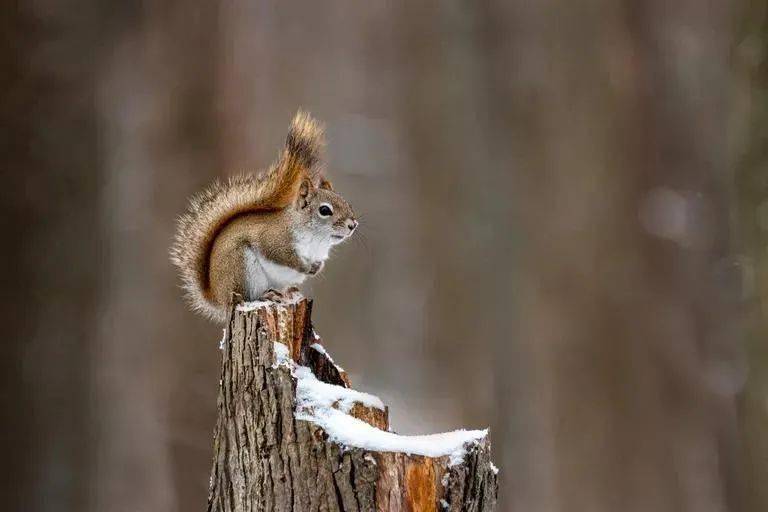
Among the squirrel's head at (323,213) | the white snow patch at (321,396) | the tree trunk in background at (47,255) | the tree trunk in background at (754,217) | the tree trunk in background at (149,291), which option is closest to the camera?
the white snow patch at (321,396)

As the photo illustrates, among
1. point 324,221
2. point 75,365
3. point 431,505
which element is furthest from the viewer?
point 75,365

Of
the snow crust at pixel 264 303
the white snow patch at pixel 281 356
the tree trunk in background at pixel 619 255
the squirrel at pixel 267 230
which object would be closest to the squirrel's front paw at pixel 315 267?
the squirrel at pixel 267 230

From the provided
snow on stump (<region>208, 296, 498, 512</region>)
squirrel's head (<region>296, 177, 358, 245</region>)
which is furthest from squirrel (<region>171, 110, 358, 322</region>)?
snow on stump (<region>208, 296, 498, 512</region>)

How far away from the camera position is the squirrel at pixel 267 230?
1.53 meters

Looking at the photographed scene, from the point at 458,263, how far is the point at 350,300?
464 millimetres

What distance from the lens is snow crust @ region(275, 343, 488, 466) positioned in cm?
115

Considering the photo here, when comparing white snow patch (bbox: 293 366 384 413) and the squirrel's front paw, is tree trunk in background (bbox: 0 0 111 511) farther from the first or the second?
white snow patch (bbox: 293 366 384 413)

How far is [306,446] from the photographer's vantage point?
48.1 inches

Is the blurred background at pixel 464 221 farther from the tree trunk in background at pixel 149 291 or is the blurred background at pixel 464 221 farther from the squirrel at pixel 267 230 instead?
the squirrel at pixel 267 230

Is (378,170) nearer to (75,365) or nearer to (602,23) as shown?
(602,23)

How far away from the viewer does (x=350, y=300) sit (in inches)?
133

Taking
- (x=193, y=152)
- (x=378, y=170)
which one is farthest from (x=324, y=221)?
(x=378, y=170)

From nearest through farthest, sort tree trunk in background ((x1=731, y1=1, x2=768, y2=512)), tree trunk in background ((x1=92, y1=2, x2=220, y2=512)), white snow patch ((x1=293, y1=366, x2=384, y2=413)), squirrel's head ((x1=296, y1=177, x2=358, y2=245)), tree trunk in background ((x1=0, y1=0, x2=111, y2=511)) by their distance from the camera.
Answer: white snow patch ((x1=293, y1=366, x2=384, y2=413)) < squirrel's head ((x1=296, y1=177, x2=358, y2=245)) < tree trunk in background ((x1=0, y1=0, x2=111, y2=511)) < tree trunk in background ((x1=92, y1=2, x2=220, y2=512)) < tree trunk in background ((x1=731, y1=1, x2=768, y2=512))

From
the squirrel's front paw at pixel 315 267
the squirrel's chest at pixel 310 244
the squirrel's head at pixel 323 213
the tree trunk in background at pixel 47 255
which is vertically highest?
the tree trunk in background at pixel 47 255
